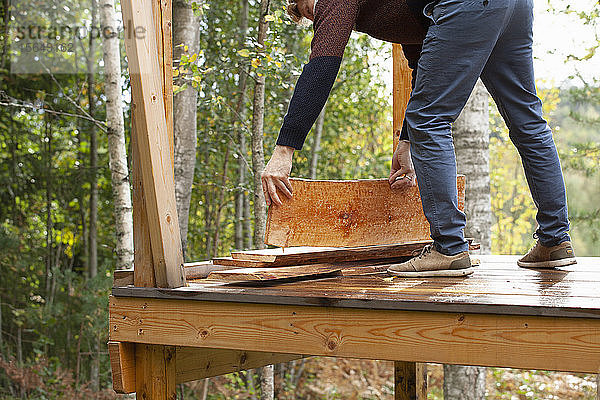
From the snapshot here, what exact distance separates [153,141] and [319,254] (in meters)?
0.87

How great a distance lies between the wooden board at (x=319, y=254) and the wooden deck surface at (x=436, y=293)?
12 centimetres

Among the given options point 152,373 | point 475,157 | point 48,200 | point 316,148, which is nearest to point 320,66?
point 152,373

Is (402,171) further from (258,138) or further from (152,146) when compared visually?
(258,138)

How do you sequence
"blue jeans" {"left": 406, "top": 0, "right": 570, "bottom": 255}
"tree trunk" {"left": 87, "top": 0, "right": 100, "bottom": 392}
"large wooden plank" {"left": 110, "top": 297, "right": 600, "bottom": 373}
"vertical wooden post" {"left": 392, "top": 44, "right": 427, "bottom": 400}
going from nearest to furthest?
"large wooden plank" {"left": 110, "top": 297, "right": 600, "bottom": 373}
"blue jeans" {"left": 406, "top": 0, "right": 570, "bottom": 255}
"vertical wooden post" {"left": 392, "top": 44, "right": 427, "bottom": 400}
"tree trunk" {"left": 87, "top": 0, "right": 100, "bottom": 392}

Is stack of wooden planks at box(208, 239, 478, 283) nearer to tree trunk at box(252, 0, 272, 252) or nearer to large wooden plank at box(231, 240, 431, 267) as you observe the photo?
large wooden plank at box(231, 240, 431, 267)

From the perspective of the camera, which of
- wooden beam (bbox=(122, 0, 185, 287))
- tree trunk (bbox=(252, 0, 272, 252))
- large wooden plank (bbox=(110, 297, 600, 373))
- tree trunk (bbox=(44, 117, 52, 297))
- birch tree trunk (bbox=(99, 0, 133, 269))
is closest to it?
large wooden plank (bbox=(110, 297, 600, 373))

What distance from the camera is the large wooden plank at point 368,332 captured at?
165 cm

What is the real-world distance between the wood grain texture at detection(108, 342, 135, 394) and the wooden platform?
0.04 m

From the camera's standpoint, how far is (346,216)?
2623mm

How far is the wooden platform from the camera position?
5.41ft

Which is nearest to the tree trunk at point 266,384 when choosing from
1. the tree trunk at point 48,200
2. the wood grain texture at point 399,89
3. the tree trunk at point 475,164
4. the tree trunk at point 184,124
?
the tree trunk at point 184,124

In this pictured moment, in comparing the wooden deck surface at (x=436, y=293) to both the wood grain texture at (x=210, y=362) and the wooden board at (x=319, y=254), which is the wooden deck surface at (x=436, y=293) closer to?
the wooden board at (x=319, y=254)

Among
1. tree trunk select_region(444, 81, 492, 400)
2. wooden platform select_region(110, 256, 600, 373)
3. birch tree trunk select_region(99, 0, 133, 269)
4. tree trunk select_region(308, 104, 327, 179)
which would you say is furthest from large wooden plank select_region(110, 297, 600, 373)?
tree trunk select_region(308, 104, 327, 179)

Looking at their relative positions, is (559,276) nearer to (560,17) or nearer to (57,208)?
(560,17)
